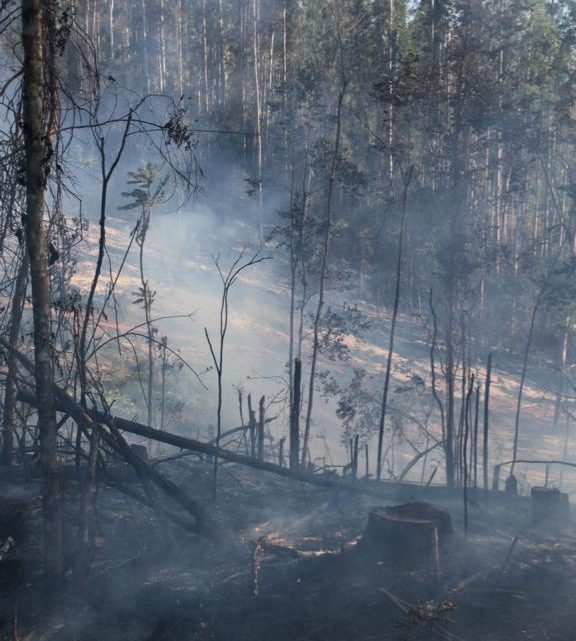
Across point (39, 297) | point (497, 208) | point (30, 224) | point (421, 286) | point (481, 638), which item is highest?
point (497, 208)

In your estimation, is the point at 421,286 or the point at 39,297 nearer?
the point at 39,297

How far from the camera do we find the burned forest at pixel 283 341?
7.55 meters

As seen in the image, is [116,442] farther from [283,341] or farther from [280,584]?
[283,341]

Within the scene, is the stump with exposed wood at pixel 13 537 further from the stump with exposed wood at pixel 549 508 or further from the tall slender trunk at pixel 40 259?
the stump with exposed wood at pixel 549 508

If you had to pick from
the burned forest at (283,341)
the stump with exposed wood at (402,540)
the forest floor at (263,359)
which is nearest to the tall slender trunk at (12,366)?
the burned forest at (283,341)

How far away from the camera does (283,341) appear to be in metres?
29.0

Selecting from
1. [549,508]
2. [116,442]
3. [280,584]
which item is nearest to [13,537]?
[116,442]

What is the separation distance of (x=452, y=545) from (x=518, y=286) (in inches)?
922

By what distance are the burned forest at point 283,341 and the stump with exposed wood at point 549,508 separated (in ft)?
0.13

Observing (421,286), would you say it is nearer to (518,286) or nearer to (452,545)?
(518,286)

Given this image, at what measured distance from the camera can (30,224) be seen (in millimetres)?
6730

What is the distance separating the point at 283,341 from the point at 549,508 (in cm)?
1741

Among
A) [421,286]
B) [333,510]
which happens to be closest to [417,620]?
[333,510]

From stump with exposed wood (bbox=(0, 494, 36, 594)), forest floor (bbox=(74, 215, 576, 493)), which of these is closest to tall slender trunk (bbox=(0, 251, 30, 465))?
stump with exposed wood (bbox=(0, 494, 36, 594))
